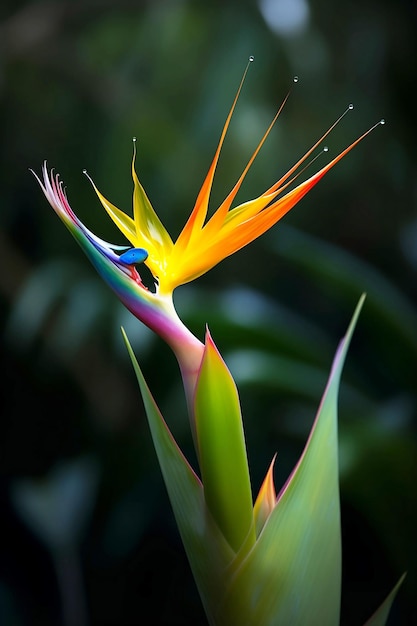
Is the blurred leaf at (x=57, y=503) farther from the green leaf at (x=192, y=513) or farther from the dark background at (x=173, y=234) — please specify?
the green leaf at (x=192, y=513)

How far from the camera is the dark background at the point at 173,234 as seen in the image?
1200mm

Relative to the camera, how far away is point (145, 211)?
0.31 metres

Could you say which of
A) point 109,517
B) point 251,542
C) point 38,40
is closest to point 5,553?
point 109,517

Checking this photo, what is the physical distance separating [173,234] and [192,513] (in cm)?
117

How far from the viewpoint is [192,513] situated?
1.02ft

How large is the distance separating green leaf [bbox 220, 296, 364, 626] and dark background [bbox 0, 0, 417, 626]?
30.8 inches

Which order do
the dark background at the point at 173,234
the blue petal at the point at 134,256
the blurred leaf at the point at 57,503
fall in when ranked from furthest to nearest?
the dark background at the point at 173,234 < the blurred leaf at the point at 57,503 < the blue petal at the point at 134,256

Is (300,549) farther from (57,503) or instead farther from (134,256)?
(57,503)

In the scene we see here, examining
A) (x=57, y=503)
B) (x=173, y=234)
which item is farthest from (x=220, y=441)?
(x=173, y=234)

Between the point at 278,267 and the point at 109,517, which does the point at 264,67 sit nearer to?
the point at 278,267

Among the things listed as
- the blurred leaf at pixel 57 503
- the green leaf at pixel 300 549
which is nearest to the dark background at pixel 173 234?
the blurred leaf at pixel 57 503

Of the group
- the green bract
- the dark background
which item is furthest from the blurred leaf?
the green bract

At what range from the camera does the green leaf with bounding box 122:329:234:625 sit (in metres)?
0.31

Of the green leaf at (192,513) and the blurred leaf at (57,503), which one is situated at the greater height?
the green leaf at (192,513)
